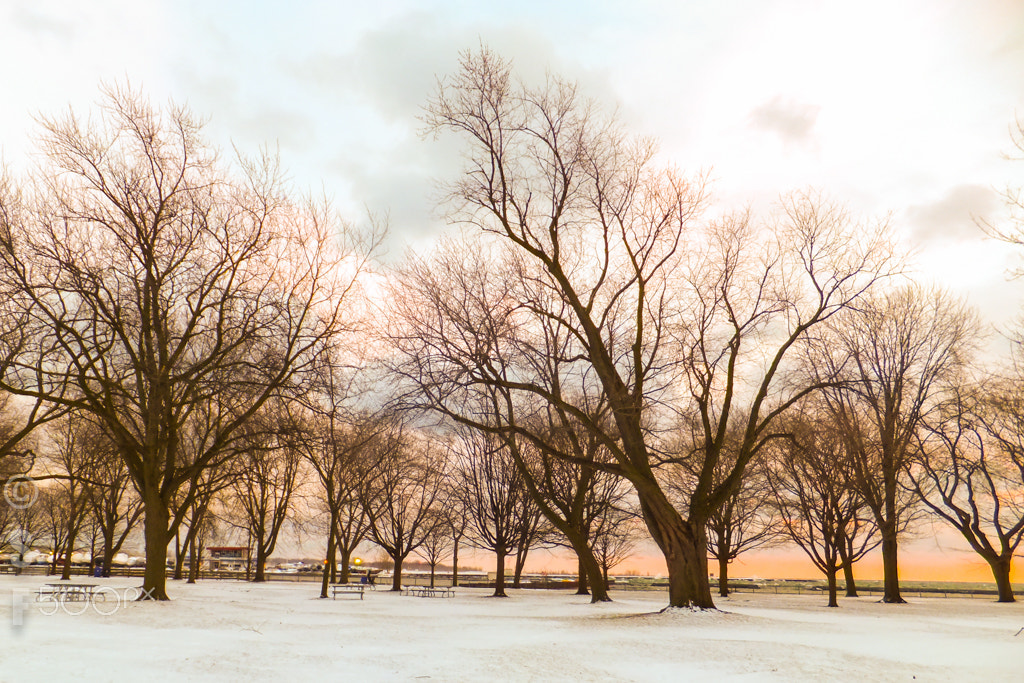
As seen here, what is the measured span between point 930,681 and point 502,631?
8.59 m

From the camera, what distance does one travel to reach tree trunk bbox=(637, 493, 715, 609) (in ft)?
62.8

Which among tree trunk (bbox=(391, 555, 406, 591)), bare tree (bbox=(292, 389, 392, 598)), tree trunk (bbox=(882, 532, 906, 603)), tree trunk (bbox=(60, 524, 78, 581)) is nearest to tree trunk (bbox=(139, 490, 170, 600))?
bare tree (bbox=(292, 389, 392, 598))

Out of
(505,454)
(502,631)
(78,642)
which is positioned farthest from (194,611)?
(505,454)

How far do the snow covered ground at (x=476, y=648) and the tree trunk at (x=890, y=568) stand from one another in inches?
606

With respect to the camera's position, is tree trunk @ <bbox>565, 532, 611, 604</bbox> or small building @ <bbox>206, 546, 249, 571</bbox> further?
small building @ <bbox>206, 546, 249, 571</bbox>

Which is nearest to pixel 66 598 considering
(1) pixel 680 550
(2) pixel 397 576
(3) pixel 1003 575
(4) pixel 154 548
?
(4) pixel 154 548

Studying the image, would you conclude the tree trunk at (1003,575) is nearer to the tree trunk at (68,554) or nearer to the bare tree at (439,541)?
the bare tree at (439,541)

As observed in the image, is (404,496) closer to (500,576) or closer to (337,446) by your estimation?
(500,576)

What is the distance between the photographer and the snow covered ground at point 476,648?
29.7 ft

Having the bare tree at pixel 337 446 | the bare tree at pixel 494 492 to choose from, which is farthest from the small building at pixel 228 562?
the bare tree at pixel 337 446

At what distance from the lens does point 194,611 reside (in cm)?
1770

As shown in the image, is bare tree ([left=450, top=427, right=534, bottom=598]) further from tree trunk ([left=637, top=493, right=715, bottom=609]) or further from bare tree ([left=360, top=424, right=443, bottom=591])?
tree trunk ([left=637, top=493, right=715, bottom=609])

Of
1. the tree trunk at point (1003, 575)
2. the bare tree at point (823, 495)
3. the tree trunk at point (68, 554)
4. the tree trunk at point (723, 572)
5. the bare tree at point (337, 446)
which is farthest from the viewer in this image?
the tree trunk at point (68, 554)

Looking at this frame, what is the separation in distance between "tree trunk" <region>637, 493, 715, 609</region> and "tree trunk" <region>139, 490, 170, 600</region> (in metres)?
15.4
